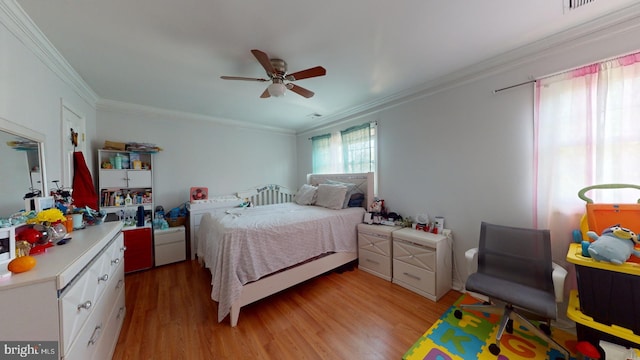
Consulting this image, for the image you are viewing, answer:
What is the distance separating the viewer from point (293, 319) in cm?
197

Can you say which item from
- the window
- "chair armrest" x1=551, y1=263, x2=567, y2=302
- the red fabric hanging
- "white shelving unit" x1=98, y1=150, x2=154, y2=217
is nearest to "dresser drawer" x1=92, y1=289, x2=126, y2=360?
the red fabric hanging

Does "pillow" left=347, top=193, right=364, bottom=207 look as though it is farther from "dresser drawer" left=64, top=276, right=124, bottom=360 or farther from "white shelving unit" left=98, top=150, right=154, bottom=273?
"white shelving unit" left=98, top=150, right=154, bottom=273

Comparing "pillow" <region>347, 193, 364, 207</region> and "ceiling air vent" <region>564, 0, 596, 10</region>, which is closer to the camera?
"ceiling air vent" <region>564, 0, 596, 10</region>

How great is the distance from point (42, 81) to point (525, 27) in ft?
13.2

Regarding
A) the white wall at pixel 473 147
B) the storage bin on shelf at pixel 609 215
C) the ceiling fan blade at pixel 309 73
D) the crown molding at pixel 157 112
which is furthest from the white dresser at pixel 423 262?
the crown molding at pixel 157 112

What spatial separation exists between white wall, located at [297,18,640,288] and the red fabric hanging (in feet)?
12.6

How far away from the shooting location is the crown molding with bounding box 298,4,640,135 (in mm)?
1529

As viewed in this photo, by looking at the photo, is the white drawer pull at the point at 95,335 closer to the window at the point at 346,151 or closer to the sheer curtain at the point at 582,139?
the window at the point at 346,151

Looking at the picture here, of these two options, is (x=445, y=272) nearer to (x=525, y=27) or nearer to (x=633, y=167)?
(x=633, y=167)

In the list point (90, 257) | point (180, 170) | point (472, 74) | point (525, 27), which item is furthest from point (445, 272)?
point (180, 170)

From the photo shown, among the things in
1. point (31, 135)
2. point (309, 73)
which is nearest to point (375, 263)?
point (309, 73)

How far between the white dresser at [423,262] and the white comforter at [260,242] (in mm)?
686

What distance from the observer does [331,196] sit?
328cm

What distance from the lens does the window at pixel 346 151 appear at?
3.43m
